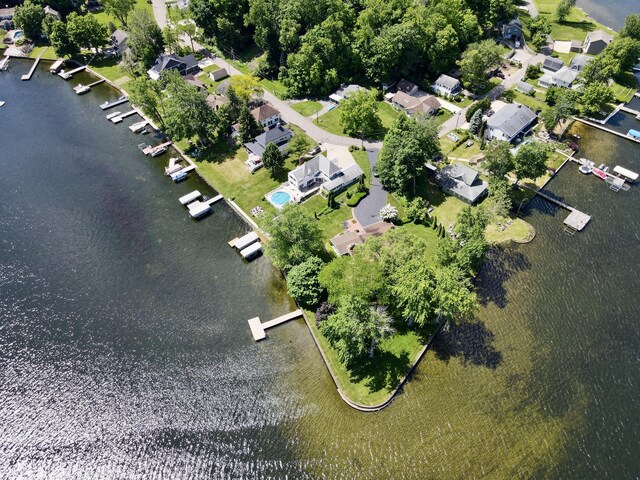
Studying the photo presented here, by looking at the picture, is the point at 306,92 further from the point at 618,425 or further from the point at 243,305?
the point at 618,425

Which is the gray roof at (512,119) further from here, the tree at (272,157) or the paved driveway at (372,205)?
the tree at (272,157)

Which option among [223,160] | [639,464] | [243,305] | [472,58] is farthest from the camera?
[472,58]

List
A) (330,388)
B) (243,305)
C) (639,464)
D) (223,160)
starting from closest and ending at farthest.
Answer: (639,464) → (330,388) → (243,305) → (223,160)

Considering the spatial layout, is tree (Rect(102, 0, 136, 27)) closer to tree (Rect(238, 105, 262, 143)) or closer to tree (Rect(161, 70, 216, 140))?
tree (Rect(161, 70, 216, 140))

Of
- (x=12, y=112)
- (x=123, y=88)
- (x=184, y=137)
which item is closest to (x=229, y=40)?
(x=123, y=88)

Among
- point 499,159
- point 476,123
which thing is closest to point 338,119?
point 476,123

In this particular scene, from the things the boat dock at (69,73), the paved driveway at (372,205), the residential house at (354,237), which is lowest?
the paved driveway at (372,205)

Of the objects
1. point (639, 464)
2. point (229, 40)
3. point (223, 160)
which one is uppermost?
point (229, 40)

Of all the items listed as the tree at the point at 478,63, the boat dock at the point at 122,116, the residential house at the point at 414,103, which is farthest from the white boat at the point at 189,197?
the tree at the point at 478,63
